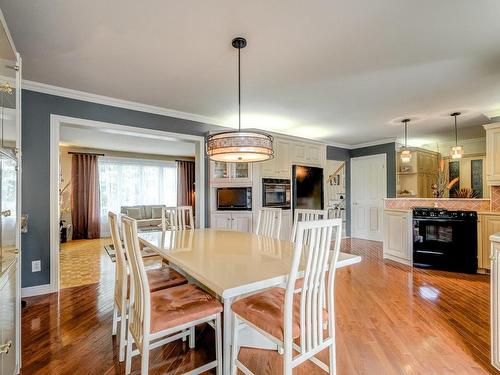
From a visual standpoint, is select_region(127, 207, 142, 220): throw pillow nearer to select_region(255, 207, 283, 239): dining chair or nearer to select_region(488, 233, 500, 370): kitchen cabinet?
select_region(255, 207, 283, 239): dining chair

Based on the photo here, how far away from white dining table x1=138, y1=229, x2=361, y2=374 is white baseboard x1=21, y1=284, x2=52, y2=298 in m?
1.66

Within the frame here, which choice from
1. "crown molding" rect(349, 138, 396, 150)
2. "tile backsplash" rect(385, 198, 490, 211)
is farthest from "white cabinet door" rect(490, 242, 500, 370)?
"crown molding" rect(349, 138, 396, 150)

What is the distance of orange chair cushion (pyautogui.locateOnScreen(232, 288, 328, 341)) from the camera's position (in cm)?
136

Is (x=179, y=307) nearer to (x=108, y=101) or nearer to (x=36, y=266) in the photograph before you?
(x=36, y=266)

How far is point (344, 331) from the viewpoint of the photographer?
2.20 metres

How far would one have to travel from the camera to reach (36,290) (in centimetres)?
294

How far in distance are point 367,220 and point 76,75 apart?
6188 millimetres

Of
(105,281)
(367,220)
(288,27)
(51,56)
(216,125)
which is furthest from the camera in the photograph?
(367,220)

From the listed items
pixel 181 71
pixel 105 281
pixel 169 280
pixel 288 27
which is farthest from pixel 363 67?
pixel 105 281

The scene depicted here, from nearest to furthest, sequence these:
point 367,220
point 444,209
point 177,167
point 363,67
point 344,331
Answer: point 344,331
point 363,67
point 444,209
point 367,220
point 177,167

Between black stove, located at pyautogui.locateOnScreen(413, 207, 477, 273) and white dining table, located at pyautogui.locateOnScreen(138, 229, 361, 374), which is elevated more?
white dining table, located at pyautogui.locateOnScreen(138, 229, 361, 374)

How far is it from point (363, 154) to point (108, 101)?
559cm

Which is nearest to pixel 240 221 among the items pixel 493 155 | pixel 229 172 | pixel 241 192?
pixel 241 192

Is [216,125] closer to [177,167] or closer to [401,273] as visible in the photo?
[401,273]
